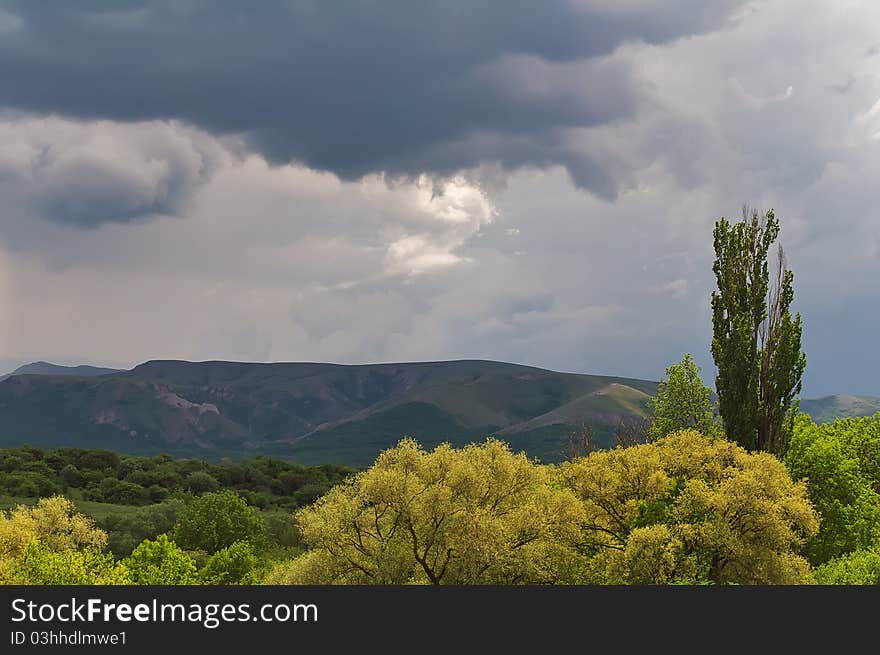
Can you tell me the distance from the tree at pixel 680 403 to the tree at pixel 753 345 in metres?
18.4

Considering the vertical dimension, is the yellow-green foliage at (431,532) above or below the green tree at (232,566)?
above

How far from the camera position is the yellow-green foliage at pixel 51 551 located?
165 feet

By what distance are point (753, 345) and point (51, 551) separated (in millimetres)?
64443

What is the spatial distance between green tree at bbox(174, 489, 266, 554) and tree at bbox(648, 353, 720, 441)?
5839 cm

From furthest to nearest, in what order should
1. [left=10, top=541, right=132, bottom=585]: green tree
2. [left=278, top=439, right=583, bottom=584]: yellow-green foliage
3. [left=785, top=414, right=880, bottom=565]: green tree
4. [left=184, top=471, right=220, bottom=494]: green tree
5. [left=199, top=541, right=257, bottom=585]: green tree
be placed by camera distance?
[left=184, top=471, right=220, bottom=494]: green tree, [left=199, top=541, right=257, bottom=585]: green tree, [left=785, top=414, right=880, bottom=565]: green tree, [left=278, top=439, right=583, bottom=584]: yellow-green foliage, [left=10, top=541, right=132, bottom=585]: green tree

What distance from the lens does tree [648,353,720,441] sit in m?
86.2

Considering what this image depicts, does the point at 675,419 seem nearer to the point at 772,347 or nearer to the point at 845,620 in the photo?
the point at 772,347

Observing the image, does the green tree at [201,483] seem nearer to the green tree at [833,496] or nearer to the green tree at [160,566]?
the green tree at [160,566]

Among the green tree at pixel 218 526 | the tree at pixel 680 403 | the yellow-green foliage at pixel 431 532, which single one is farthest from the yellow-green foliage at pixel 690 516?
the green tree at pixel 218 526

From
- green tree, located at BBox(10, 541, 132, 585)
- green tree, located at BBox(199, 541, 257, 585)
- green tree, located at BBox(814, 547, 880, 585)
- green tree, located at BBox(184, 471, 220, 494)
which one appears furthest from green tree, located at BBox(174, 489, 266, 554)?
green tree, located at BBox(814, 547, 880, 585)

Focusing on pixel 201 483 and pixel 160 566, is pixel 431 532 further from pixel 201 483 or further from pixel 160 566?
pixel 201 483

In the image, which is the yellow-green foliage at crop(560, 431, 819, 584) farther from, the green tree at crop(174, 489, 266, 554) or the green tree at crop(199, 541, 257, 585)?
the green tree at crop(174, 489, 266, 554)

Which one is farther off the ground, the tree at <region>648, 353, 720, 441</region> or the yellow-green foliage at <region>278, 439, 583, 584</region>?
the tree at <region>648, 353, 720, 441</region>

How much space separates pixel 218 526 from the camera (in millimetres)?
107312
